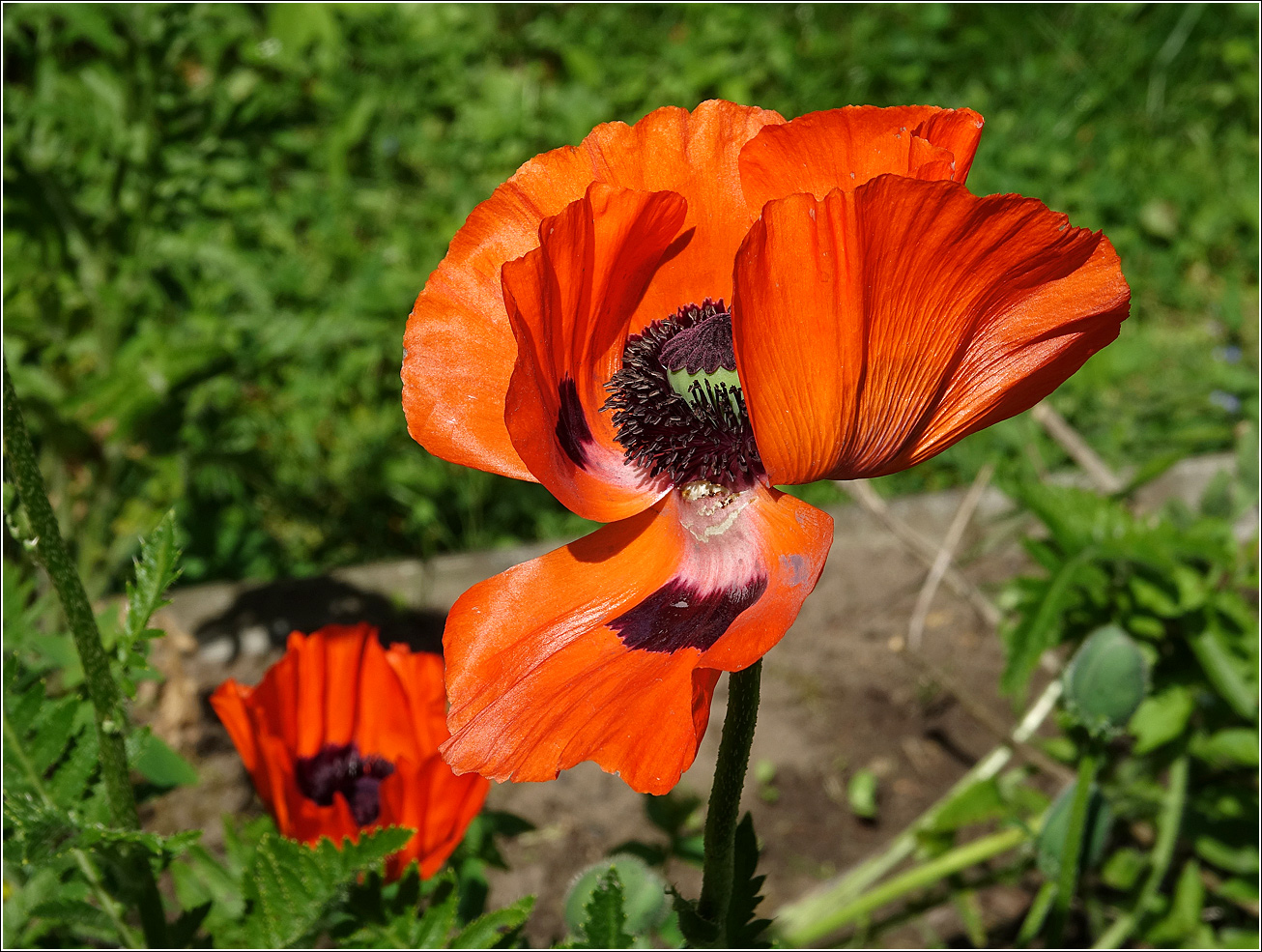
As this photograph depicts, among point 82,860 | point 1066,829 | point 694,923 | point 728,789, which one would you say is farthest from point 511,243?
point 1066,829

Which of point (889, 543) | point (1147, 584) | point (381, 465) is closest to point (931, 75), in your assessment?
point (889, 543)

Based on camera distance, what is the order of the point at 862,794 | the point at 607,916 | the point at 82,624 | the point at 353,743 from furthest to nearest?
the point at 862,794, the point at 353,743, the point at 607,916, the point at 82,624

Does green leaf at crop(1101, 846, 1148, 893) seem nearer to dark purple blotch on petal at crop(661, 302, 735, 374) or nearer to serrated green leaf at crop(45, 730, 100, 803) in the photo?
dark purple blotch on petal at crop(661, 302, 735, 374)

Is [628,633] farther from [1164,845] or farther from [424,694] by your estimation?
[1164,845]

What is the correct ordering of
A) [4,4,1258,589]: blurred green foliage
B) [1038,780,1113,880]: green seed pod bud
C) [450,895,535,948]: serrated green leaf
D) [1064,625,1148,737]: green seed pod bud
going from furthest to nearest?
1. [4,4,1258,589]: blurred green foliage
2. [1038,780,1113,880]: green seed pod bud
3. [1064,625,1148,737]: green seed pod bud
4. [450,895,535,948]: serrated green leaf


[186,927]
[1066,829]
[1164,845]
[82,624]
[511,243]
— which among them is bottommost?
[1164,845]

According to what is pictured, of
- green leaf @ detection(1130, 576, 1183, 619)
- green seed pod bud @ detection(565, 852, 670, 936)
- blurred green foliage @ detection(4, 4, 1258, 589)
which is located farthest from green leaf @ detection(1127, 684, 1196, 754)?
green seed pod bud @ detection(565, 852, 670, 936)

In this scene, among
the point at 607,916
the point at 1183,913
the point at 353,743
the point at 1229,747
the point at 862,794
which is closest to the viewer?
the point at 607,916

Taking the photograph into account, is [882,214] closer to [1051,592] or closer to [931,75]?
[1051,592]
